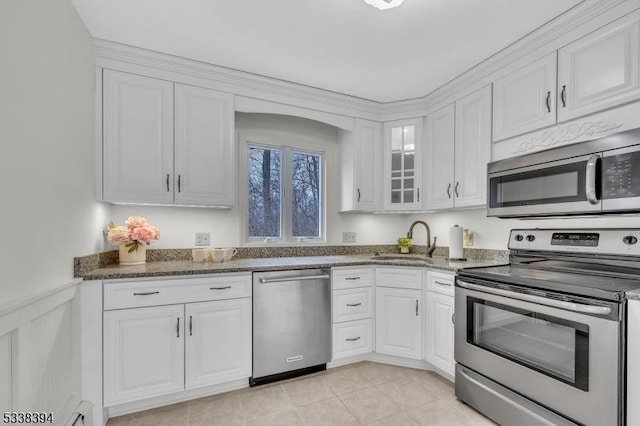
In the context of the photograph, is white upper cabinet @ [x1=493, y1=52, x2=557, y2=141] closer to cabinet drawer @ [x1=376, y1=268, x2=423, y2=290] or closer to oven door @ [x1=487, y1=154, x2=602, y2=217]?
oven door @ [x1=487, y1=154, x2=602, y2=217]

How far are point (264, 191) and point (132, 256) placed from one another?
1256 millimetres

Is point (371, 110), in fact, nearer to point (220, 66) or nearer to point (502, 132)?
point (502, 132)

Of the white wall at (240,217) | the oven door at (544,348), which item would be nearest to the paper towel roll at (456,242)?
the oven door at (544,348)

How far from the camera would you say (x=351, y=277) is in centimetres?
262

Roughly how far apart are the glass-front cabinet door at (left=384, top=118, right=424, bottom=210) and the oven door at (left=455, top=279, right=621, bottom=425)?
1.17 meters

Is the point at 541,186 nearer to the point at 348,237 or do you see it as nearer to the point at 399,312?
the point at 399,312

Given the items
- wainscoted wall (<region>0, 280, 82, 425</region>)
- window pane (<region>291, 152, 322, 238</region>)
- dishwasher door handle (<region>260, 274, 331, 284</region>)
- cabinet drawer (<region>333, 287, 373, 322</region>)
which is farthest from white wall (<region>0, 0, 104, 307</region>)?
cabinet drawer (<region>333, 287, 373, 322</region>)

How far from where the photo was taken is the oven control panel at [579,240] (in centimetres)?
162

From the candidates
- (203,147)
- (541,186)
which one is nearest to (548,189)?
(541,186)

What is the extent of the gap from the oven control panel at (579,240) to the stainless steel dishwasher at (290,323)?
56.8 inches

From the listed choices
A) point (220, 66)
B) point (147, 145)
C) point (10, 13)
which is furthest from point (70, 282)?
point (220, 66)

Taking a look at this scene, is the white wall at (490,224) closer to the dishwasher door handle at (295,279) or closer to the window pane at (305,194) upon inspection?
the window pane at (305,194)

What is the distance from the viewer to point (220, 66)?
8.11 feet

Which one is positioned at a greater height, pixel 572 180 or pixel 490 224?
pixel 572 180
